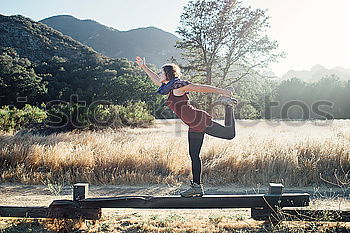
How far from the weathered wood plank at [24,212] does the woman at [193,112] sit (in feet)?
6.38

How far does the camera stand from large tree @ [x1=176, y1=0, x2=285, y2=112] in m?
18.9

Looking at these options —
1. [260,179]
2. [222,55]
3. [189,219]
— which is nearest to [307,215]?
[189,219]

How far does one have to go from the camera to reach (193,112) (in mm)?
3775

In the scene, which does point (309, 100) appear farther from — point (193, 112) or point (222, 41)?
point (193, 112)

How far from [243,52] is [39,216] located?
1803cm

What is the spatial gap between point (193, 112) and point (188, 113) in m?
0.07

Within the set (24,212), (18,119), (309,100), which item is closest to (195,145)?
(24,212)

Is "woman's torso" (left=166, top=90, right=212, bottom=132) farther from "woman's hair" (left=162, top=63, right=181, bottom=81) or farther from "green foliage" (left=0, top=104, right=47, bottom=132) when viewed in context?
"green foliage" (left=0, top=104, right=47, bottom=132)

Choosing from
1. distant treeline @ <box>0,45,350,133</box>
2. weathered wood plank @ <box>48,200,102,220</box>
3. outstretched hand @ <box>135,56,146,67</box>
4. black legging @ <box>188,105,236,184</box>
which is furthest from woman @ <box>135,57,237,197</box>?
distant treeline @ <box>0,45,350,133</box>

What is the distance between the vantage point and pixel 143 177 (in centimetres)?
667

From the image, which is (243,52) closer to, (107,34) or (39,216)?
(39,216)

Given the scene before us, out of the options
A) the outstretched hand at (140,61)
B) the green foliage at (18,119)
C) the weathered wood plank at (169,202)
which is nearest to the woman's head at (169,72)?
the outstretched hand at (140,61)

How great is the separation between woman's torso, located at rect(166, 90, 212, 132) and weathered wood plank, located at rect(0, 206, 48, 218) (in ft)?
7.46

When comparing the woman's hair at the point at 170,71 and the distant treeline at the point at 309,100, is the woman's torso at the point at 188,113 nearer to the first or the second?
the woman's hair at the point at 170,71
